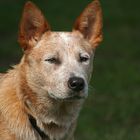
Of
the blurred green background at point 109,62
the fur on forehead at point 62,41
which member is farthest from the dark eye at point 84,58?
the blurred green background at point 109,62

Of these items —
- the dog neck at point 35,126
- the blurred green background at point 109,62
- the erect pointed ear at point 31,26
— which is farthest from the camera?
the blurred green background at point 109,62

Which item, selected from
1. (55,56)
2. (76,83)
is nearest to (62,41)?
(55,56)

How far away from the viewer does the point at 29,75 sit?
Result: 27.5 feet

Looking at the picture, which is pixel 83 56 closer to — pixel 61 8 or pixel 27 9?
pixel 27 9

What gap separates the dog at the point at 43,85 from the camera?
827cm

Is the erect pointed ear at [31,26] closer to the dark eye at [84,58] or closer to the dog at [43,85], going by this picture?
the dog at [43,85]

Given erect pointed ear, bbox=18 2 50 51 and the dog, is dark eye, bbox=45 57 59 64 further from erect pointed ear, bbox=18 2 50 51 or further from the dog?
erect pointed ear, bbox=18 2 50 51

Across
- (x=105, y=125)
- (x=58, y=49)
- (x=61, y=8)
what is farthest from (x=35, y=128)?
(x=61, y=8)

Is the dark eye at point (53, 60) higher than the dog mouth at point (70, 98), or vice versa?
the dark eye at point (53, 60)

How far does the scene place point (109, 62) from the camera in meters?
16.5

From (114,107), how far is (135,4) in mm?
10435

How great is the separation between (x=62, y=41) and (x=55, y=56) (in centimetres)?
24

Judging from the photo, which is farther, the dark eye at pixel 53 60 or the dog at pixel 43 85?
the dark eye at pixel 53 60

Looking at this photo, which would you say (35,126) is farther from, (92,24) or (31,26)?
(92,24)
